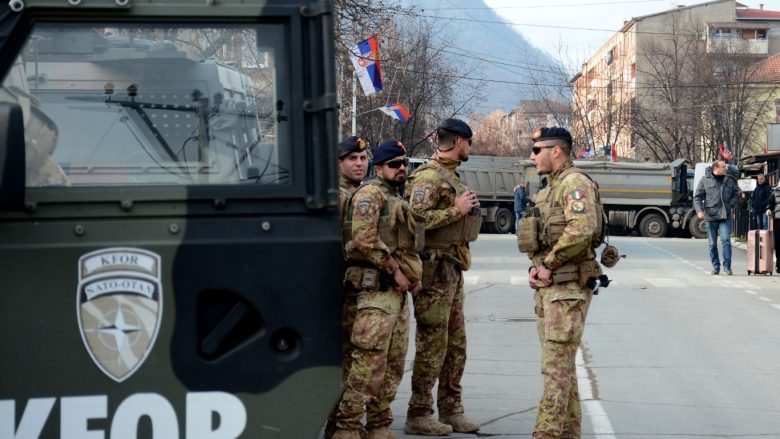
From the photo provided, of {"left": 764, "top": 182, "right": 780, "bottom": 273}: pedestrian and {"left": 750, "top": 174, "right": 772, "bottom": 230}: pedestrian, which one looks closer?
{"left": 764, "top": 182, "right": 780, "bottom": 273}: pedestrian

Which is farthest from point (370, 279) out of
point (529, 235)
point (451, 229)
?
point (451, 229)

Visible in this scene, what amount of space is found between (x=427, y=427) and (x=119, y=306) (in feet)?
12.0

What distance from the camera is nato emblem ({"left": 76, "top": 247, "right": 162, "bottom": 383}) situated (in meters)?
3.96

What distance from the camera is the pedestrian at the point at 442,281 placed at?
23.4 feet

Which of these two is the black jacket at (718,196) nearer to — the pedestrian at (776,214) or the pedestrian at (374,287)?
the pedestrian at (776,214)

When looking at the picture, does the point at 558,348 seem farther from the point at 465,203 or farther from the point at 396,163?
the point at 396,163

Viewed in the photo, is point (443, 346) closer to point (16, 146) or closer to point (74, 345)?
point (74, 345)

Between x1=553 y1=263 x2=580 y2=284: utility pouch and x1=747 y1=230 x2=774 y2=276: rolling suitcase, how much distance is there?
14.5 metres

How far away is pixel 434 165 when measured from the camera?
24.1ft

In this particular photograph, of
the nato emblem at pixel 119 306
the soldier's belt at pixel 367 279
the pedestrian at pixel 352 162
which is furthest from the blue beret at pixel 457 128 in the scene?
the nato emblem at pixel 119 306

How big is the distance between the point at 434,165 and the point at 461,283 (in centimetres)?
77

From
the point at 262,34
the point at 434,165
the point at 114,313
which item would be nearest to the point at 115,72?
the point at 262,34

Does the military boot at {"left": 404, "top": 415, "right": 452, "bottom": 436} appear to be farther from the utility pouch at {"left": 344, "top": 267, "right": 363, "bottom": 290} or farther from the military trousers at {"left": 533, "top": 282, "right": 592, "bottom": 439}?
the utility pouch at {"left": 344, "top": 267, "right": 363, "bottom": 290}

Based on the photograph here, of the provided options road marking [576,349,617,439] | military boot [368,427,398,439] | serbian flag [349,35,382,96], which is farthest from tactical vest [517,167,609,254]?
serbian flag [349,35,382,96]
